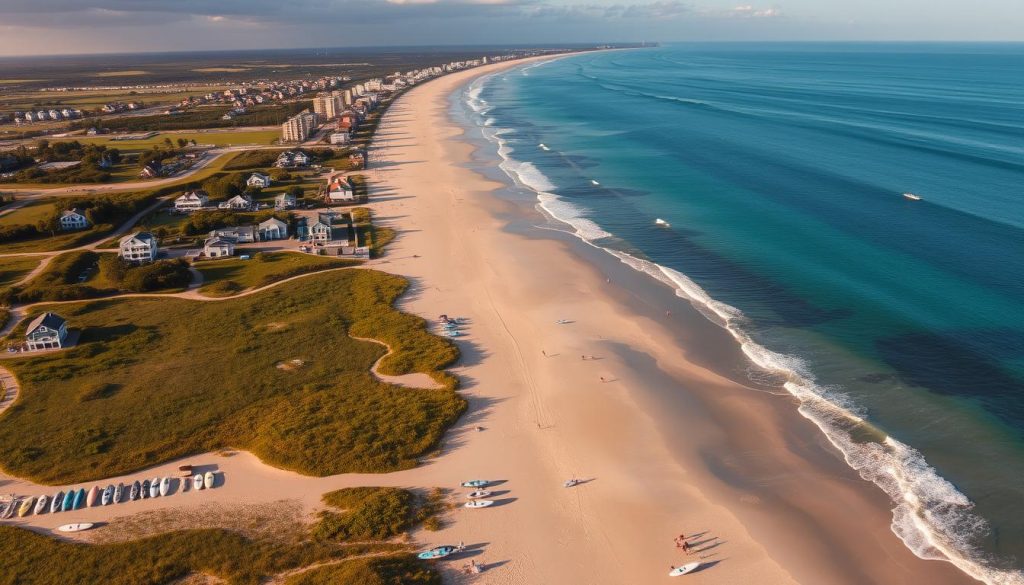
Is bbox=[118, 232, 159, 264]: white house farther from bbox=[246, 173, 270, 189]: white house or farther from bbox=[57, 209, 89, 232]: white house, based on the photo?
bbox=[246, 173, 270, 189]: white house

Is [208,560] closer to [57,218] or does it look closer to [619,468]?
[619,468]

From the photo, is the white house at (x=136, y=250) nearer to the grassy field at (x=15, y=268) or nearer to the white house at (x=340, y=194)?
the grassy field at (x=15, y=268)

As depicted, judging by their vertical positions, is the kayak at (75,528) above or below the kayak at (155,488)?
below

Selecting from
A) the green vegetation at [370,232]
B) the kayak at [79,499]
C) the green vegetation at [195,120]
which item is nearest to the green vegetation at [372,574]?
the kayak at [79,499]

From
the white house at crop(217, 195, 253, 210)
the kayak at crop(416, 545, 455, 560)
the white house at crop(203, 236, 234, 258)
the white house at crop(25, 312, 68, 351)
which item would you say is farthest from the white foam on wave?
the white house at crop(217, 195, 253, 210)

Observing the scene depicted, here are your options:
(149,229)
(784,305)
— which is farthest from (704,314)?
(149,229)

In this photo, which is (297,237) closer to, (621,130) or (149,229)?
(149,229)

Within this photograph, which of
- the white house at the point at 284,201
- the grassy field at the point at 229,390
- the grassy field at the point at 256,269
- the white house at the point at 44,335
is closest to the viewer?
the grassy field at the point at 229,390
